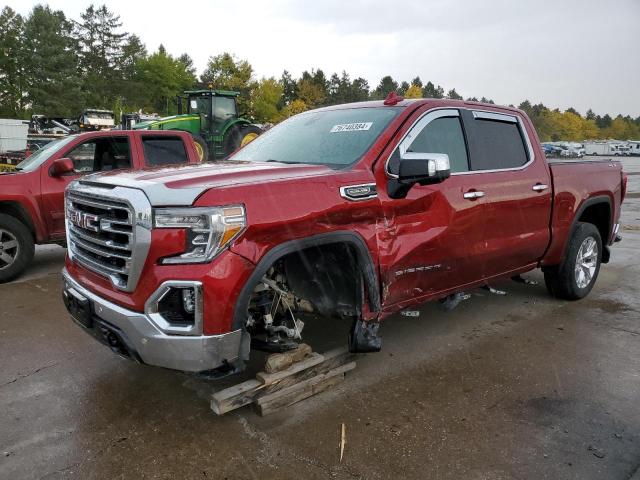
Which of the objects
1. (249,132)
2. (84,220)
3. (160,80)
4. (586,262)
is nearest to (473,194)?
(586,262)

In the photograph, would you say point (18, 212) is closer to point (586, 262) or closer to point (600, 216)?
point (586, 262)

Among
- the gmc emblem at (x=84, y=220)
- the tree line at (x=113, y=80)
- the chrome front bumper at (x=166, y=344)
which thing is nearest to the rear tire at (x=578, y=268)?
the chrome front bumper at (x=166, y=344)

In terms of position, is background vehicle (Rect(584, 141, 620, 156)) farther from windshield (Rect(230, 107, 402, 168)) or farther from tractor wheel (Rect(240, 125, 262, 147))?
windshield (Rect(230, 107, 402, 168))

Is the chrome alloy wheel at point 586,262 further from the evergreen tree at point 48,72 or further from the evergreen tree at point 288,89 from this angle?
the evergreen tree at point 288,89

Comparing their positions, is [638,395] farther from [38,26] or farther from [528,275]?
[38,26]

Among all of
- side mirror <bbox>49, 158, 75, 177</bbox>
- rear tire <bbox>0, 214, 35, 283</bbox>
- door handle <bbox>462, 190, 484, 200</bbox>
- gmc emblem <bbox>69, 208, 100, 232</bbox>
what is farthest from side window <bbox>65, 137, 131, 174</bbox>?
door handle <bbox>462, 190, 484, 200</bbox>

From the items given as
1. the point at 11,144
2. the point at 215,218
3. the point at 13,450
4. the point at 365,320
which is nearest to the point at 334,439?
the point at 365,320

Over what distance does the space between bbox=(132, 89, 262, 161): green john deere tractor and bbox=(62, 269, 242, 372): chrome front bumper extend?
14.2 m

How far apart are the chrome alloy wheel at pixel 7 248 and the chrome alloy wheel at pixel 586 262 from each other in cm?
632

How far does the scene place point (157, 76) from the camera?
80.4 metres

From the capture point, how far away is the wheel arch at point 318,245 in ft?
8.76

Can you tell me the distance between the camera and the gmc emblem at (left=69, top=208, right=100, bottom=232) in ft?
9.66

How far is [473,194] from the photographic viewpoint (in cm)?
387

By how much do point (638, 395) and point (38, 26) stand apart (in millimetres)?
68076
